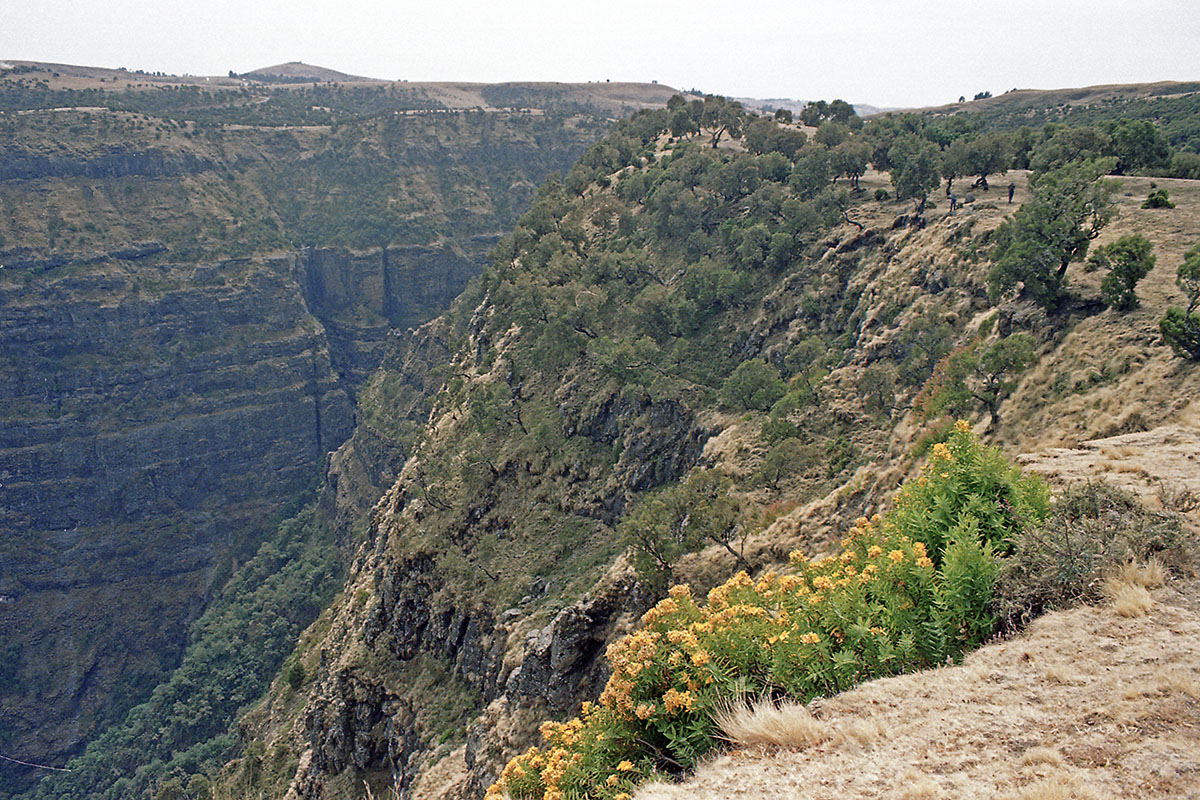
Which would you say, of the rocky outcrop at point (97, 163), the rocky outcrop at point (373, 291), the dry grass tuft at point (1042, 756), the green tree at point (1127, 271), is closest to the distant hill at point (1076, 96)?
the green tree at point (1127, 271)

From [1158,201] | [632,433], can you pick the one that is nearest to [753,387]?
[632,433]

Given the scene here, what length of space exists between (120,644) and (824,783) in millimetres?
114576

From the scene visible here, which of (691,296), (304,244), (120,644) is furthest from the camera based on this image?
(304,244)

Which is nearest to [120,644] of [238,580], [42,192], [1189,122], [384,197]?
[238,580]

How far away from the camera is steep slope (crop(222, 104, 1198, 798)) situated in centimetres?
2578

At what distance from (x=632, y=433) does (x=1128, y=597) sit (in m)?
31.4

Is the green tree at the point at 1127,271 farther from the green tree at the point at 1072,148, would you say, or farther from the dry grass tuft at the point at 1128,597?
the green tree at the point at 1072,148

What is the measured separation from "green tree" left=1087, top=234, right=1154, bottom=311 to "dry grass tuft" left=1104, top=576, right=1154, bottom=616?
1661 centimetres

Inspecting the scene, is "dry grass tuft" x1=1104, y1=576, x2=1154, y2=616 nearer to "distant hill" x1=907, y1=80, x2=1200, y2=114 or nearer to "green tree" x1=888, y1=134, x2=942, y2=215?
"green tree" x1=888, y1=134, x2=942, y2=215

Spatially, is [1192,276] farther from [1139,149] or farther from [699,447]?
[1139,149]

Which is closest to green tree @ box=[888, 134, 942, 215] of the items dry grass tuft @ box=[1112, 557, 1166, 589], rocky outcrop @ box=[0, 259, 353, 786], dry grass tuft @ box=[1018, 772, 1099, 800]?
dry grass tuft @ box=[1112, 557, 1166, 589]

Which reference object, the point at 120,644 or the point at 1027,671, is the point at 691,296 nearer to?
the point at 1027,671

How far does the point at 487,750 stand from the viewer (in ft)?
87.1

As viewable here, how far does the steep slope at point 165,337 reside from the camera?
311ft
